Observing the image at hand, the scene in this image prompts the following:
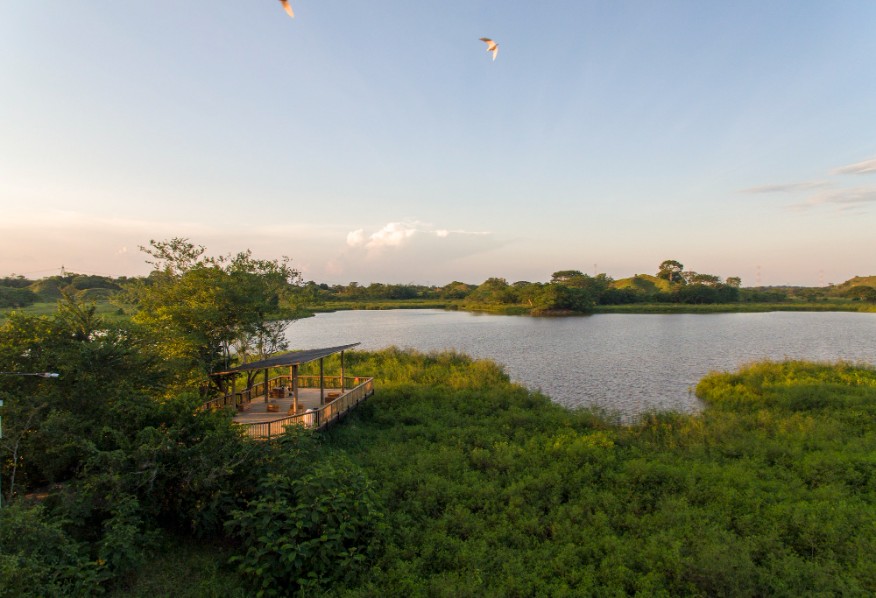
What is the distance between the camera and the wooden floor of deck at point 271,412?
15541 mm

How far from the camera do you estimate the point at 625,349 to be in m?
39.8

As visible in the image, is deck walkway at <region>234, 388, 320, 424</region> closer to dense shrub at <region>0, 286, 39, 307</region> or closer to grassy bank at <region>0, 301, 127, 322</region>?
grassy bank at <region>0, 301, 127, 322</region>

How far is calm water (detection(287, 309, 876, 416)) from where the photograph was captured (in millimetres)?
24734

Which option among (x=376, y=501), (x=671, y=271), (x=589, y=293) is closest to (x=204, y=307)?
(x=376, y=501)

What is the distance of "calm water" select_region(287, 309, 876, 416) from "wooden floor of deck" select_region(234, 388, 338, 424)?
12.4 metres

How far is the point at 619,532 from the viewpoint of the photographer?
9547mm

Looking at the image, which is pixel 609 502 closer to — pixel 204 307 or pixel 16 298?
pixel 204 307

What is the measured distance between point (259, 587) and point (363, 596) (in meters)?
2.08

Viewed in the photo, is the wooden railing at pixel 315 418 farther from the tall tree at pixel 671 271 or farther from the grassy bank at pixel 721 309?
the tall tree at pixel 671 271

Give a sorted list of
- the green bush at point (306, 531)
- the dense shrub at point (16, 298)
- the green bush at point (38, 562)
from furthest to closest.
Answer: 1. the dense shrub at point (16, 298)
2. the green bush at point (306, 531)
3. the green bush at point (38, 562)

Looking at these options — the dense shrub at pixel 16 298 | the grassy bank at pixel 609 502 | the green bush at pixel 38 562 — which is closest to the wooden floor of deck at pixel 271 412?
the grassy bank at pixel 609 502

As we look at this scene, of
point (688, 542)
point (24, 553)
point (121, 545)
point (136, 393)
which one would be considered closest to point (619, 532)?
point (688, 542)

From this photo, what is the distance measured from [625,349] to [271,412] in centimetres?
3292

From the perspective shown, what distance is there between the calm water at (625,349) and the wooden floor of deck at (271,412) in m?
12.4
